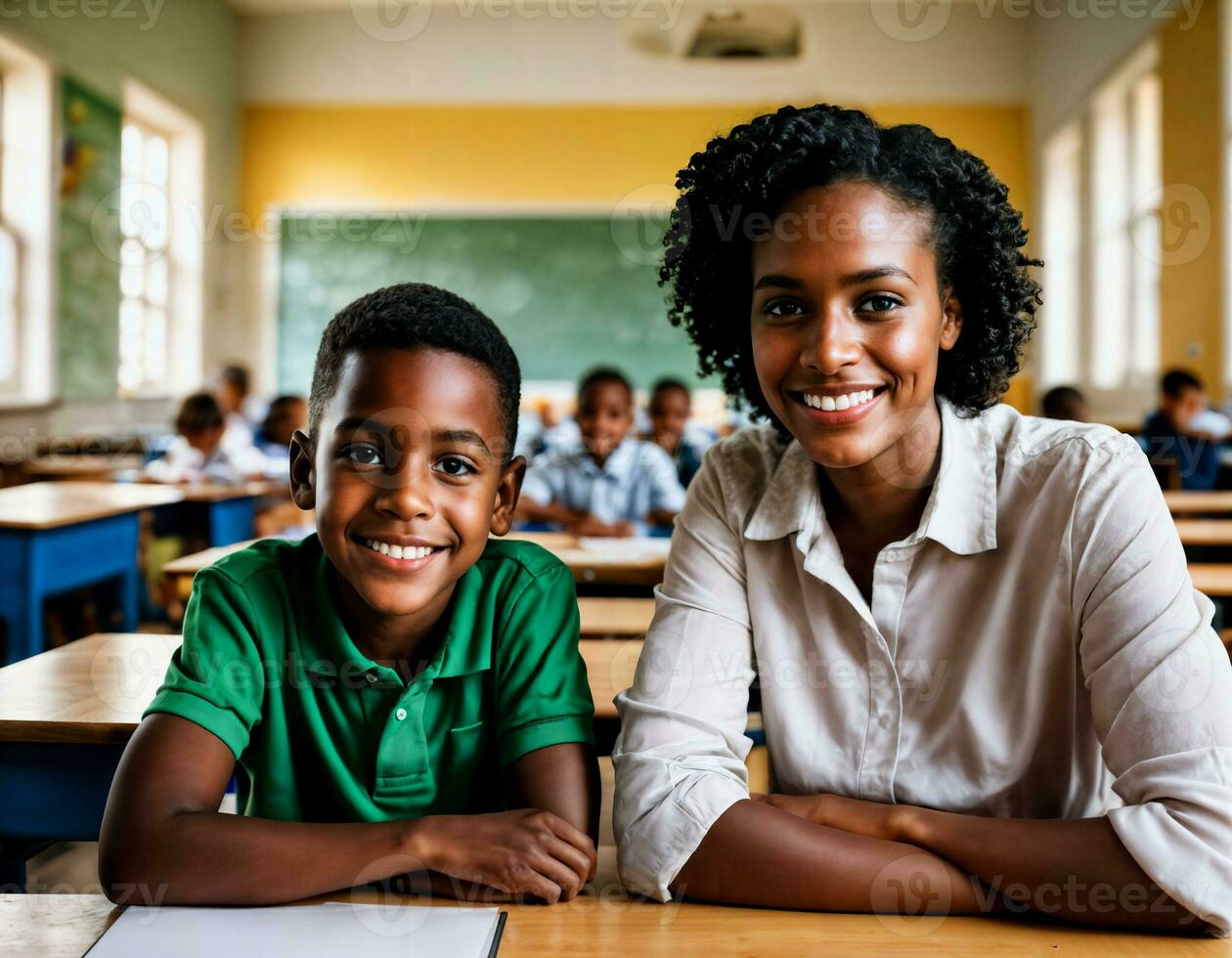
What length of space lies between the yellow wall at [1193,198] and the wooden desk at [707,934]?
19.2 ft

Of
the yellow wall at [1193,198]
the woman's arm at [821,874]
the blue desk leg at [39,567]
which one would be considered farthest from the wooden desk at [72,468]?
the yellow wall at [1193,198]

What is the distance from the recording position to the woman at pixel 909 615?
885 mm

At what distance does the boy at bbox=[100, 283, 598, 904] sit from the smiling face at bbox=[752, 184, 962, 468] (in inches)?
12.0

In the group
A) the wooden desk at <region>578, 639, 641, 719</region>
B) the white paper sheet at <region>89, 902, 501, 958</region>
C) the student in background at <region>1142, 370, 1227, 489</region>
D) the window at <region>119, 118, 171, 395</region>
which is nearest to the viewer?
the white paper sheet at <region>89, 902, 501, 958</region>

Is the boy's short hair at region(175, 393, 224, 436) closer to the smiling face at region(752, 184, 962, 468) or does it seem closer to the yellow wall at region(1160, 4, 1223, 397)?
the smiling face at region(752, 184, 962, 468)

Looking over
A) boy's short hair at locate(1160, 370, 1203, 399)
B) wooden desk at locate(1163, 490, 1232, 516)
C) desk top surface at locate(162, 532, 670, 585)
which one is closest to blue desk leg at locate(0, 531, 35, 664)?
desk top surface at locate(162, 532, 670, 585)

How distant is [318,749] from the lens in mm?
1077

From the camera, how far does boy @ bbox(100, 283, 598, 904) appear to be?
1.02m

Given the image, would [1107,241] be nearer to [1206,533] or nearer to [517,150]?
[517,150]

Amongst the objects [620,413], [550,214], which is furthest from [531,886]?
[550,214]

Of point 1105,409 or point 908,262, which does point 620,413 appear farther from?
point 1105,409

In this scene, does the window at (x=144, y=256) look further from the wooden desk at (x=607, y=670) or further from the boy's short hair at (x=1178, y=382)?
the wooden desk at (x=607, y=670)

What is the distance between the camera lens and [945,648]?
3.54 feet

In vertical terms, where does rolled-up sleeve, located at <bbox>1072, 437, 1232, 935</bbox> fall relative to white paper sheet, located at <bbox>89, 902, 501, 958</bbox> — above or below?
above
